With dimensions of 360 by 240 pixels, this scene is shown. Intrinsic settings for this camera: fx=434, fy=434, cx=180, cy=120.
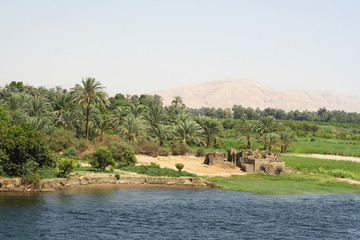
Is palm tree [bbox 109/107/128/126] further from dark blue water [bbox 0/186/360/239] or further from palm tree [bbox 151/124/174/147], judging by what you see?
dark blue water [bbox 0/186/360/239]

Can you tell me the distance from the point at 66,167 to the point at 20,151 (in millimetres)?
5324

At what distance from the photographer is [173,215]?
40281 millimetres

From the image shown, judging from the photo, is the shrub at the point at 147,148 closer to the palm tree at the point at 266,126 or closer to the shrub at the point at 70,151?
the shrub at the point at 70,151

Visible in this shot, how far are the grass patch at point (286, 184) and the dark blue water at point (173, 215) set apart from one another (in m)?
2.99

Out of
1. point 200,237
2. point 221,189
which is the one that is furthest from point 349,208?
point 200,237

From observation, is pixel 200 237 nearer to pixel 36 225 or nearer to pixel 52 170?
pixel 36 225

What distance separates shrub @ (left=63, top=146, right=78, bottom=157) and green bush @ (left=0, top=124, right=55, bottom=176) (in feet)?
55.6

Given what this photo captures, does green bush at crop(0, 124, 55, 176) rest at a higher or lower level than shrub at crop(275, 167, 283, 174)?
higher

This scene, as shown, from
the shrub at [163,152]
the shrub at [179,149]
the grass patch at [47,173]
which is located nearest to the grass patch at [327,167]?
the shrub at [179,149]

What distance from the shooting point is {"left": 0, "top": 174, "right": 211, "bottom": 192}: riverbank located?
149ft

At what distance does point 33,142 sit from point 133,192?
12276 millimetres

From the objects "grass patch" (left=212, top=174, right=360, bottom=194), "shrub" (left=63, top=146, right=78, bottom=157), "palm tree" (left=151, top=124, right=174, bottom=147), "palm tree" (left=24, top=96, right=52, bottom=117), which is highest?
"palm tree" (left=24, top=96, right=52, bottom=117)

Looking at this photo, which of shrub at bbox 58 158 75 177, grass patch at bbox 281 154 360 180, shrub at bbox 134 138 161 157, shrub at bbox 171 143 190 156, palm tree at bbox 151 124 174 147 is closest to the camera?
shrub at bbox 58 158 75 177

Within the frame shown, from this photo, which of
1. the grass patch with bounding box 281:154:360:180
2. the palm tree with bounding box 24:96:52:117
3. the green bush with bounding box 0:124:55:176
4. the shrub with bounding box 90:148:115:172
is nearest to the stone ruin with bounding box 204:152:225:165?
the grass patch with bounding box 281:154:360:180
